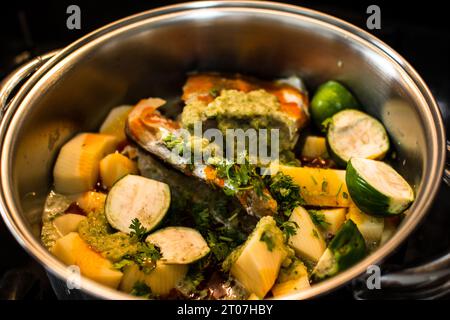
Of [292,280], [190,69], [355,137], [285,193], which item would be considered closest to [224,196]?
[285,193]

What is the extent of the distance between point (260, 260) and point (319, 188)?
465 mm

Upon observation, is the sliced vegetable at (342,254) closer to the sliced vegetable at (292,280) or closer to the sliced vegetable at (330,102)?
the sliced vegetable at (292,280)

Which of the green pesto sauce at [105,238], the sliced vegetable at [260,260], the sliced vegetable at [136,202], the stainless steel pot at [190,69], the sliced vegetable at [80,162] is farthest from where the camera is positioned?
the sliced vegetable at [80,162]

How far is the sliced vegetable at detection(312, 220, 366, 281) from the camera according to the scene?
1.67m

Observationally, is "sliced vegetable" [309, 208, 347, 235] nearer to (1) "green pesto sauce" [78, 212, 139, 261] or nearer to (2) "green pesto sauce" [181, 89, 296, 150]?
(2) "green pesto sauce" [181, 89, 296, 150]

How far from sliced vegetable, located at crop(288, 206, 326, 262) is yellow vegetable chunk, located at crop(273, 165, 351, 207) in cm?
13

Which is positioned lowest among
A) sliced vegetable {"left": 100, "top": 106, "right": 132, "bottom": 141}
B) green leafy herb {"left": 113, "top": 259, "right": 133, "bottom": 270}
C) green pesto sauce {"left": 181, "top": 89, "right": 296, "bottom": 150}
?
green leafy herb {"left": 113, "top": 259, "right": 133, "bottom": 270}

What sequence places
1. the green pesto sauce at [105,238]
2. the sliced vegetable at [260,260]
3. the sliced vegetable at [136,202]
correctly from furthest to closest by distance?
the sliced vegetable at [136,202], the green pesto sauce at [105,238], the sliced vegetable at [260,260]

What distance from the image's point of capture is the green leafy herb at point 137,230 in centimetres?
183

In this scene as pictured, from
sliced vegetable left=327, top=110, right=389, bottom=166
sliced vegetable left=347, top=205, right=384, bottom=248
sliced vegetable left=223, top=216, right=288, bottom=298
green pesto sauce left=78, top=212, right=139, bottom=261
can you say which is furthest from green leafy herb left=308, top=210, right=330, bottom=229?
green pesto sauce left=78, top=212, right=139, bottom=261

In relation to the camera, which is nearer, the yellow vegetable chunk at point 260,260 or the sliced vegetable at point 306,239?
the yellow vegetable chunk at point 260,260

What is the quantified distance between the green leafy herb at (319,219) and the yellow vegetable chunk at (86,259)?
28.2 inches

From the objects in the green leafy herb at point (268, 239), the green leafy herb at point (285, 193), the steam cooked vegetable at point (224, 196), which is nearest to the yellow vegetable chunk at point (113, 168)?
the steam cooked vegetable at point (224, 196)
